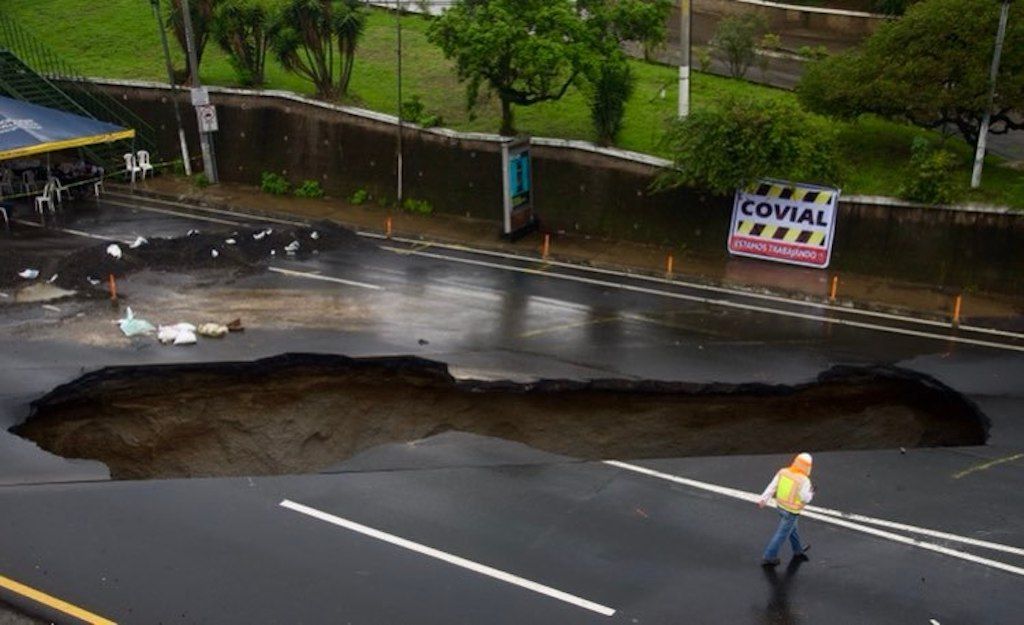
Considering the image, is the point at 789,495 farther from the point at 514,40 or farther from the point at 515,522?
the point at 514,40

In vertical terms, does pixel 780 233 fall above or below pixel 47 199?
above

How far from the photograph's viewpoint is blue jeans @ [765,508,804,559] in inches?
446

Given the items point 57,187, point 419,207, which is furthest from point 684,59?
point 57,187

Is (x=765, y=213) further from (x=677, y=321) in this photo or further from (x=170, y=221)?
(x=170, y=221)

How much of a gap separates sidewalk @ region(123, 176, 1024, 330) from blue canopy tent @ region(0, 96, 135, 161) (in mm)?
2243

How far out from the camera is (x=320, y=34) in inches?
1185

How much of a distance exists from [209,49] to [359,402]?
81.0 feet

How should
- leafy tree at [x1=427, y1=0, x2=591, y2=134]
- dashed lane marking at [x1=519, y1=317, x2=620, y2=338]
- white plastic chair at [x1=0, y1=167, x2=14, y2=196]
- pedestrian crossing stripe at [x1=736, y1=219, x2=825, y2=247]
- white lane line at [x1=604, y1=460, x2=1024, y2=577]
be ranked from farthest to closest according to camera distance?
white plastic chair at [x1=0, y1=167, x2=14, y2=196], leafy tree at [x1=427, y1=0, x2=591, y2=134], pedestrian crossing stripe at [x1=736, y1=219, x2=825, y2=247], dashed lane marking at [x1=519, y1=317, x2=620, y2=338], white lane line at [x1=604, y1=460, x2=1024, y2=577]

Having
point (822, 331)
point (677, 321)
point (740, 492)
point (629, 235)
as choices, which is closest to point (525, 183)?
point (629, 235)

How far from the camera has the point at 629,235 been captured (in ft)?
83.4

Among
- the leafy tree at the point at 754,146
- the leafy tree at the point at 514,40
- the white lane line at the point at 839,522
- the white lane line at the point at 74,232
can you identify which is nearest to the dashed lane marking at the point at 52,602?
the white lane line at the point at 839,522

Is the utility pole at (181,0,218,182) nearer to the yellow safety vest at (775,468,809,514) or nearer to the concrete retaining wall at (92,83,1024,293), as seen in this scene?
the concrete retaining wall at (92,83,1024,293)

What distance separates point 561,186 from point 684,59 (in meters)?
4.56

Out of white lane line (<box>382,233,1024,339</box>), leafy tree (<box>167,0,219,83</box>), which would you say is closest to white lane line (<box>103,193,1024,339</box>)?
white lane line (<box>382,233,1024,339</box>)
